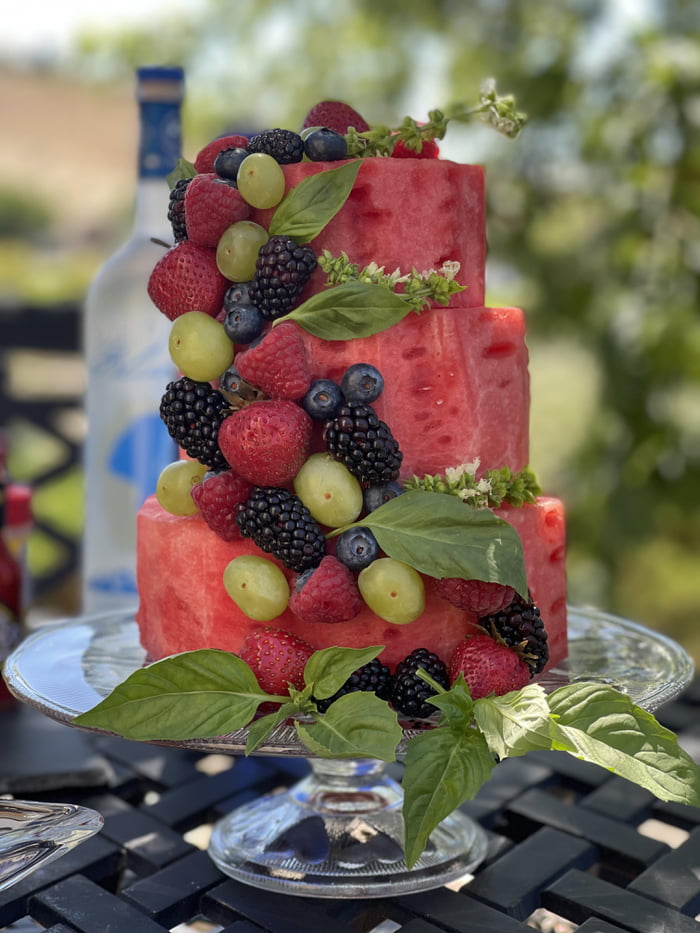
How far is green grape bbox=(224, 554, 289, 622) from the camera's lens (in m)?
0.86

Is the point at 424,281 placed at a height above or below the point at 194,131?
below

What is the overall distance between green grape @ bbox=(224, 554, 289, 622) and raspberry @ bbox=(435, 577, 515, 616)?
0.41 feet

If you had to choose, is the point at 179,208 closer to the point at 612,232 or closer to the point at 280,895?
the point at 280,895

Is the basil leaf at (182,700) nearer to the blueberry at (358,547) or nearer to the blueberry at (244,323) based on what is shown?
the blueberry at (358,547)

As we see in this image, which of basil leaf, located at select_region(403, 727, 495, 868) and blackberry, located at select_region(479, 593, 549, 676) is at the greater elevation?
blackberry, located at select_region(479, 593, 549, 676)

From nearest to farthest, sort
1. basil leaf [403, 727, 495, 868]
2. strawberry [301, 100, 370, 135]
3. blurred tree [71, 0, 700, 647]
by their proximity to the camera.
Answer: basil leaf [403, 727, 495, 868]
strawberry [301, 100, 370, 135]
blurred tree [71, 0, 700, 647]

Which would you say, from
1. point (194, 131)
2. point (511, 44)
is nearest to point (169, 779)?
point (511, 44)

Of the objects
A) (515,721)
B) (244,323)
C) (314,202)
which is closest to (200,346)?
(244,323)

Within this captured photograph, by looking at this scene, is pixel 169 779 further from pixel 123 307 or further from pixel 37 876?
pixel 123 307

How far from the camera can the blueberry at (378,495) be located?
84cm

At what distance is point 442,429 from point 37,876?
18.8 inches

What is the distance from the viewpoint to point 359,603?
33.5 inches

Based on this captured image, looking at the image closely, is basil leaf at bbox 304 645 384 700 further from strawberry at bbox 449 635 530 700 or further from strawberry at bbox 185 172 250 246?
strawberry at bbox 185 172 250 246

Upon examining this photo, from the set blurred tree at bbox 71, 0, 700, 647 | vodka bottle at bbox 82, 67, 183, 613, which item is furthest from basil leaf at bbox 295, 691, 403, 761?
blurred tree at bbox 71, 0, 700, 647
